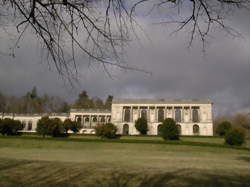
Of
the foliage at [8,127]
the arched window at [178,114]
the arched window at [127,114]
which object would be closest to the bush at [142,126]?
the arched window at [127,114]

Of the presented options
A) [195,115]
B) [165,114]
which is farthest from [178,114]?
[195,115]

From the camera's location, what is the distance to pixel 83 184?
553 centimetres

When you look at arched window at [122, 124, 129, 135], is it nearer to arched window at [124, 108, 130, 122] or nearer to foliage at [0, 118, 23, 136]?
arched window at [124, 108, 130, 122]

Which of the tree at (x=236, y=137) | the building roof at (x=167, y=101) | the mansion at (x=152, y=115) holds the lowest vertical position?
the tree at (x=236, y=137)

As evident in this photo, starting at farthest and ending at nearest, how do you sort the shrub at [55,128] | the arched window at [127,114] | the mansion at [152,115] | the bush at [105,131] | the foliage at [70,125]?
the arched window at [127,114]
the mansion at [152,115]
the foliage at [70,125]
the shrub at [55,128]
the bush at [105,131]

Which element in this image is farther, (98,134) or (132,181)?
(98,134)

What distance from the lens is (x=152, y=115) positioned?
6481cm

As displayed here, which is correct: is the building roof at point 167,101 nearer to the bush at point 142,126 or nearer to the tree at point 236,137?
the bush at point 142,126

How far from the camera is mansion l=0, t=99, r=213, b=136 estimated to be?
6306cm

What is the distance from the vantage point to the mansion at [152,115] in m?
63.1

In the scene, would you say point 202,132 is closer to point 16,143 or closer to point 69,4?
point 16,143

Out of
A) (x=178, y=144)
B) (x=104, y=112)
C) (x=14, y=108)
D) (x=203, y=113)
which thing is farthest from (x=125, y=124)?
(x=14, y=108)

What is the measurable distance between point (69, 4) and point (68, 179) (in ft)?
13.8

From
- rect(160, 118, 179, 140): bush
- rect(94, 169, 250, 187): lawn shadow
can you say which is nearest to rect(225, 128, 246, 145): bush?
rect(160, 118, 179, 140): bush
